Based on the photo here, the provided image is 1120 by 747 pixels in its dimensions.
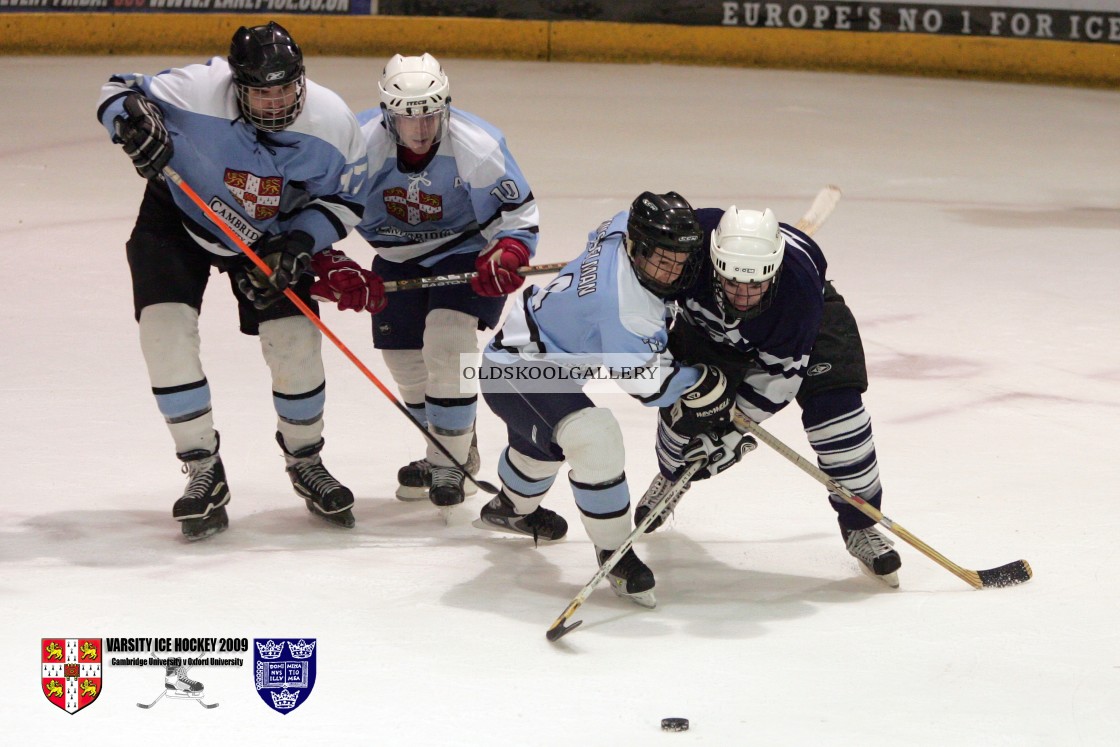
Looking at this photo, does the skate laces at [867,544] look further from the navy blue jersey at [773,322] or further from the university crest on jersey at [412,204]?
the university crest on jersey at [412,204]

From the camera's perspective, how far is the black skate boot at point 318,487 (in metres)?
3.33

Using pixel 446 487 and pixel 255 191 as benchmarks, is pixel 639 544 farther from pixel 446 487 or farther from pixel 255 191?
pixel 255 191

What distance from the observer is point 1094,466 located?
3746mm

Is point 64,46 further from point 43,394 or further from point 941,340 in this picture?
point 941,340

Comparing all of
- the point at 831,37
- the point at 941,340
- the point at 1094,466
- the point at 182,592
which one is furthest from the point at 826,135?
the point at 182,592

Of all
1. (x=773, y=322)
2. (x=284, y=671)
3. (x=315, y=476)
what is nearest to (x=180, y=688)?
(x=284, y=671)

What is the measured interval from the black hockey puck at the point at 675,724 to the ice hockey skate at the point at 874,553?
86cm

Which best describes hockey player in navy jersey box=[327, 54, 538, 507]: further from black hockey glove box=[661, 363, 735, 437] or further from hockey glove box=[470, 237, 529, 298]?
black hockey glove box=[661, 363, 735, 437]

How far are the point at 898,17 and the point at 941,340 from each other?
16.4ft

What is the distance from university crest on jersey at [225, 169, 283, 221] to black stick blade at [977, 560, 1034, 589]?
72.4 inches

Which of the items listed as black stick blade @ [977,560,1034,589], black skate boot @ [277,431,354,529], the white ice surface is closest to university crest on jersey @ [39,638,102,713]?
the white ice surface

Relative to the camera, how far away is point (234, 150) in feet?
10.5

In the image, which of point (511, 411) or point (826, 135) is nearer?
point (511, 411)

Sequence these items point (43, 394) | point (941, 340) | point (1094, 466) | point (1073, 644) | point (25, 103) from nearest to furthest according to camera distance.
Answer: point (1073, 644) → point (1094, 466) → point (43, 394) → point (941, 340) → point (25, 103)
